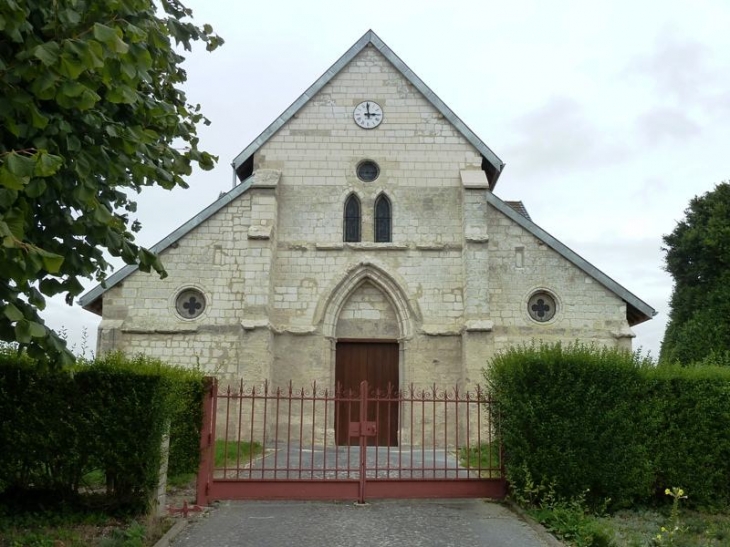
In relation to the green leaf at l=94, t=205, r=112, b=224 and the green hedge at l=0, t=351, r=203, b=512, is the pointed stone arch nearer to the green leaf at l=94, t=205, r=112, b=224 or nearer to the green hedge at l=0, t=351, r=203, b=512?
the green hedge at l=0, t=351, r=203, b=512

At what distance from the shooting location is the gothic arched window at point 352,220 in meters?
17.8

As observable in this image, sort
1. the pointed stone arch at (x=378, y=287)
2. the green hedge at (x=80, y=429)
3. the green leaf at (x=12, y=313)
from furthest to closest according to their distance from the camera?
the pointed stone arch at (x=378, y=287)
the green hedge at (x=80, y=429)
the green leaf at (x=12, y=313)

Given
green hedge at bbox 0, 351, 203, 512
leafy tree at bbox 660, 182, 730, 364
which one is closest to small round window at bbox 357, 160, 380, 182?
leafy tree at bbox 660, 182, 730, 364

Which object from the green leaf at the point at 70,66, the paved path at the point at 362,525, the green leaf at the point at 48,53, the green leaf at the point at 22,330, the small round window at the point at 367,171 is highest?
the small round window at the point at 367,171

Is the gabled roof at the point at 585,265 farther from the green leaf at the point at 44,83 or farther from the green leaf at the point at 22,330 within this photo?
the green leaf at the point at 22,330

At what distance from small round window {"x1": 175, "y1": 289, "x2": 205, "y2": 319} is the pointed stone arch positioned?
8.76ft

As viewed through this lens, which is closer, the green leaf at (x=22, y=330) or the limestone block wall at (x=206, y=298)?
the green leaf at (x=22, y=330)

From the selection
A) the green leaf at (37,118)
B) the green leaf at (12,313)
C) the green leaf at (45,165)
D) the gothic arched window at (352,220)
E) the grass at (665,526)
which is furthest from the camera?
the gothic arched window at (352,220)

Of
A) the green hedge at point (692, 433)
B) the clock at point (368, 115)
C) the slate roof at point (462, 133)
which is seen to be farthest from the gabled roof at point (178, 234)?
the green hedge at point (692, 433)

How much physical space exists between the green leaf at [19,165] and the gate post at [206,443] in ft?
17.5

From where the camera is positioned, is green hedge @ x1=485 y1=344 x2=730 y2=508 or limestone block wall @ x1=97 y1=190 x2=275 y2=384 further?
limestone block wall @ x1=97 y1=190 x2=275 y2=384

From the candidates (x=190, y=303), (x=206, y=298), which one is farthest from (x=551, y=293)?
(x=190, y=303)

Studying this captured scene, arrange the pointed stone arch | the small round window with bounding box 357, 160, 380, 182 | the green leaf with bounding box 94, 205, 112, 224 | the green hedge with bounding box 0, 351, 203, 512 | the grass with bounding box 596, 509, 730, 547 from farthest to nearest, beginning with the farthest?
the small round window with bounding box 357, 160, 380, 182 < the pointed stone arch < the green hedge with bounding box 0, 351, 203, 512 < the grass with bounding box 596, 509, 730, 547 < the green leaf with bounding box 94, 205, 112, 224

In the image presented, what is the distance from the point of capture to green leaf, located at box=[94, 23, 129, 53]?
14.5 feet
